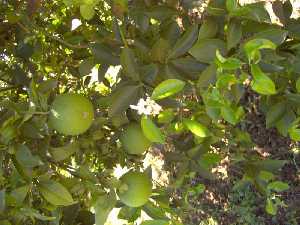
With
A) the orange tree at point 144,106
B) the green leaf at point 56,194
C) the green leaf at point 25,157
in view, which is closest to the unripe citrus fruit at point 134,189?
the orange tree at point 144,106

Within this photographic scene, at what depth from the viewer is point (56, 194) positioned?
50.4 inches

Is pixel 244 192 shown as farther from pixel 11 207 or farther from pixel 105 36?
pixel 11 207

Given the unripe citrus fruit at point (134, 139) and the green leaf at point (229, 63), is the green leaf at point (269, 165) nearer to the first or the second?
the unripe citrus fruit at point (134, 139)

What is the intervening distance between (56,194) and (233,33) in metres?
0.59

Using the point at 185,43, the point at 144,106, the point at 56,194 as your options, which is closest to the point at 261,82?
the point at 185,43

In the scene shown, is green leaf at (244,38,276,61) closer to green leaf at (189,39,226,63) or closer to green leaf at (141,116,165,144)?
green leaf at (189,39,226,63)

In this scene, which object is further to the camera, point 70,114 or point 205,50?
point 70,114

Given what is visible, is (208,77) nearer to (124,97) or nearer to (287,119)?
(124,97)

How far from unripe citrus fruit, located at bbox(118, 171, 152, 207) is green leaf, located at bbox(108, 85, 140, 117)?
0.71ft

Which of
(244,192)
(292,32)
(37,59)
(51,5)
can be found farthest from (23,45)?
(244,192)

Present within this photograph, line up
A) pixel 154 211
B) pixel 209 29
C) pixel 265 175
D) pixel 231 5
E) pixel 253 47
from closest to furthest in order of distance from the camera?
pixel 253 47 < pixel 231 5 < pixel 209 29 < pixel 154 211 < pixel 265 175

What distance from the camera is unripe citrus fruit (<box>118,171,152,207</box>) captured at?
1.34 metres

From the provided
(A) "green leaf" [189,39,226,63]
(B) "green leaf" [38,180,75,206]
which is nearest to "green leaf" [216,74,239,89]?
(A) "green leaf" [189,39,226,63]

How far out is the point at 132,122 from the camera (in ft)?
4.77
